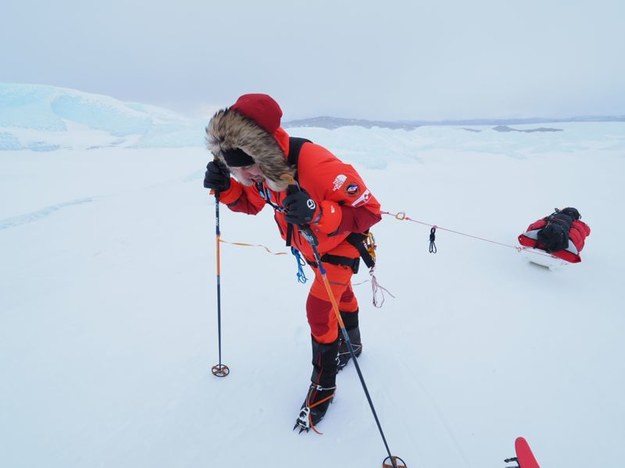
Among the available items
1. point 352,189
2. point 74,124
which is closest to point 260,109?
point 352,189

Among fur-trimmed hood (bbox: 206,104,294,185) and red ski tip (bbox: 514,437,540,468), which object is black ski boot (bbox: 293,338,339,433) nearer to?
red ski tip (bbox: 514,437,540,468)

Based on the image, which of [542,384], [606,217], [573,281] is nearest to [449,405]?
[542,384]

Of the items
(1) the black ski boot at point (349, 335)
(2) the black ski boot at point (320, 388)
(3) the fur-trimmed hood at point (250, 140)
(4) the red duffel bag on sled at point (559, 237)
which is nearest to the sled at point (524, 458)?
(2) the black ski boot at point (320, 388)

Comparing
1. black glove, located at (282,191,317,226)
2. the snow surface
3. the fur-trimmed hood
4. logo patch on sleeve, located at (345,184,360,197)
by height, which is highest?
the fur-trimmed hood

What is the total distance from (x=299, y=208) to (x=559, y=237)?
4.09 metres

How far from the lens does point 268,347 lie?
2982mm

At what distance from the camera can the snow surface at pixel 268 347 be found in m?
2.11

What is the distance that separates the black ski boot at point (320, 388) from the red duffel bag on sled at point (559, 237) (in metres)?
3.58

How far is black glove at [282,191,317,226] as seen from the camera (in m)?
1.58

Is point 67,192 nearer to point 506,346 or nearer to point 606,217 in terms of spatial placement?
point 506,346

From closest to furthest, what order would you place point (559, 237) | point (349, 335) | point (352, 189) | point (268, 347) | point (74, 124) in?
1. point (352, 189)
2. point (349, 335)
3. point (268, 347)
4. point (559, 237)
5. point (74, 124)

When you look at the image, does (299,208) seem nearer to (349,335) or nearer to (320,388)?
(320,388)

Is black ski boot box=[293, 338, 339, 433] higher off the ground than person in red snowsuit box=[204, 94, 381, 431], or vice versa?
person in red snowsuit box=[204, 94, 381, 431]

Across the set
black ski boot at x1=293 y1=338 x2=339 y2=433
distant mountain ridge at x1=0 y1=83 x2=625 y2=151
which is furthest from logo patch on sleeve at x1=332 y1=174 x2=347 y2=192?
distant mountain ridge at x1=0 y1=83 x2=625 y2=151
